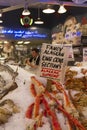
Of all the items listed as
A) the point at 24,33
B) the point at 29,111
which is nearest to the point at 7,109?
the point at 29,111

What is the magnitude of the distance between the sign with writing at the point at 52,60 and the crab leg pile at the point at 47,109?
6.9 inches

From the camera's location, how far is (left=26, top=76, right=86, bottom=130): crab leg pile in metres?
1.56

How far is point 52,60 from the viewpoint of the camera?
1967mm

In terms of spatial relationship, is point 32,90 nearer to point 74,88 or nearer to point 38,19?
point 74,88

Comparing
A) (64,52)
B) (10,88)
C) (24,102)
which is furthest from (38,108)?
(64,52)

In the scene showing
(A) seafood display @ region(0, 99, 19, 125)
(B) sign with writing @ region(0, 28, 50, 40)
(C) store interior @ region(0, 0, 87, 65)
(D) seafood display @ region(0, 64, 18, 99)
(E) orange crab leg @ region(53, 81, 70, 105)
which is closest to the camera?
(A) seafood display @ region(0, 99, 19, 125)

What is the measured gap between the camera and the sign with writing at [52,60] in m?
1.91

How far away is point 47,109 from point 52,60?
452 mm

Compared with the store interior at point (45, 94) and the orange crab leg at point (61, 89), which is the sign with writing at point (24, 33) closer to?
the store interior at point (45, 94)

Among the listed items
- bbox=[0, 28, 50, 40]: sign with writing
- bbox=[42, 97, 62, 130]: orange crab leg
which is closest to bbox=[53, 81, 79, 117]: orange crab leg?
bbox=[42, 97, 62, 130]: orange crab leg

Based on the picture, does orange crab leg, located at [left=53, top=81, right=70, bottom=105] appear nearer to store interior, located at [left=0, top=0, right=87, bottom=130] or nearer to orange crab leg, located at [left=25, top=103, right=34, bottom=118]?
store interior, located at [left=0, top=0, right=87, bottom=130]

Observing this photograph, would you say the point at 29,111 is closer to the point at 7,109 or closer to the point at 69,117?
the point at 7,109

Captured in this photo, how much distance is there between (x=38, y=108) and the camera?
5.26ft

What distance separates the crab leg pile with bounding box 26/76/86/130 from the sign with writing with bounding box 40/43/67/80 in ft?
0.57
